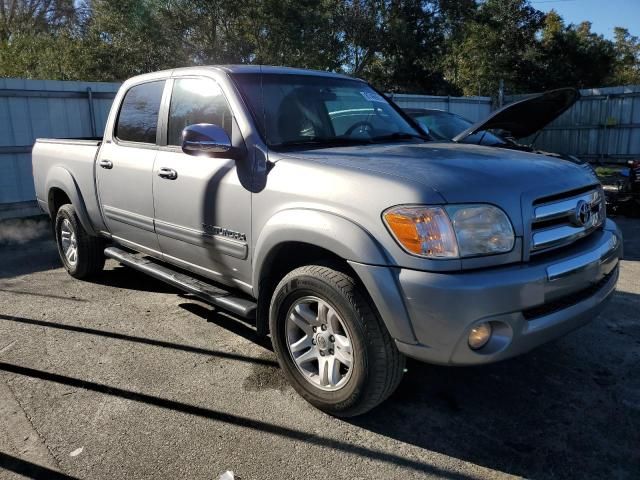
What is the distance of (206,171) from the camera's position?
3.55m

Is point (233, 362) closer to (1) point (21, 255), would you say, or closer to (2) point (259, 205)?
(2) point (259, 205)

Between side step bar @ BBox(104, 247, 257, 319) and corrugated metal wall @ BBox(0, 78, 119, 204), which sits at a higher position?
corrugated metal wall @ BBox(0, 78, 119, 204)

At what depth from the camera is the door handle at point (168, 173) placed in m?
3.81

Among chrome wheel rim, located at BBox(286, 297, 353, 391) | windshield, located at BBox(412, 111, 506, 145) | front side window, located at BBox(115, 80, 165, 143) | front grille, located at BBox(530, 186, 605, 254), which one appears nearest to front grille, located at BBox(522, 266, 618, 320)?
front grille, located at BBox(530, 186, 605, 254)

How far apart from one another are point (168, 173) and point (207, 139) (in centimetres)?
77

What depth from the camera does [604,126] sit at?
51.9ft

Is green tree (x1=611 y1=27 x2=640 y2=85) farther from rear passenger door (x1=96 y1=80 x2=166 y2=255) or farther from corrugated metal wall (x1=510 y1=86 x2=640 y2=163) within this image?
rear passenger door (x1=96 y1=80 x2=166 y2=255)

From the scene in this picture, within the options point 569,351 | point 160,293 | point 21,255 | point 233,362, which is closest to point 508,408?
point 569,351

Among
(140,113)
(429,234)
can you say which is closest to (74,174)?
(140,113)

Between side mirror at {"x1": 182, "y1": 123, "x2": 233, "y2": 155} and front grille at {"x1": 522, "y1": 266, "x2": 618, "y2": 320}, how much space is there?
6.19 feet

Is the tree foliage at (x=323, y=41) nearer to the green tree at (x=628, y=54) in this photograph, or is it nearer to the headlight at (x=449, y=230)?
the green tree at (x=628, y=54)

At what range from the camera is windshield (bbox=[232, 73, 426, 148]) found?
3490 millimetres

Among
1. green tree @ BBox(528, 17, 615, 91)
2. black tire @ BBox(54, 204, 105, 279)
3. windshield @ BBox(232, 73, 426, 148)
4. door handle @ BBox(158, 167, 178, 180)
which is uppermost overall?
green tree @ BBox(528, 17, 615, 91)

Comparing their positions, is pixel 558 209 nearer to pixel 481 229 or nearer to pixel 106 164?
pixel 481 229
